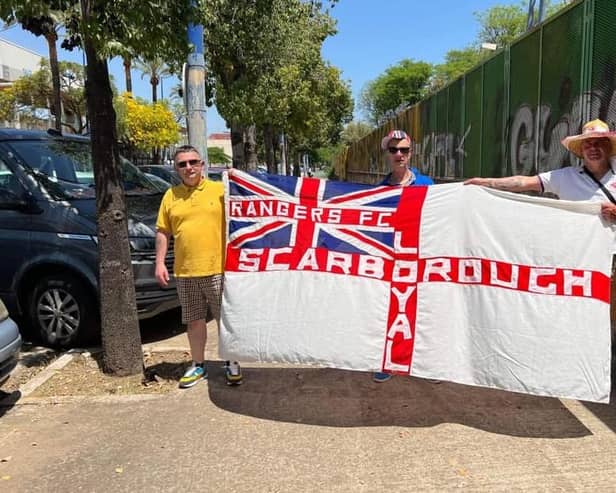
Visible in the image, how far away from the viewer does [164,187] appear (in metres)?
7.66

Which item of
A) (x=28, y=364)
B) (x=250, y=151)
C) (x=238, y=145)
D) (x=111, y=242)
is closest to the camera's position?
(x=111, y=242)

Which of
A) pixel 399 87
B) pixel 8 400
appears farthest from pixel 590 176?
pixel 399 87

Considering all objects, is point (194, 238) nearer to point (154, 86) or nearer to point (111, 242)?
point (111, 242)

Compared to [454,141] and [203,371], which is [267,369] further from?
[454,141]

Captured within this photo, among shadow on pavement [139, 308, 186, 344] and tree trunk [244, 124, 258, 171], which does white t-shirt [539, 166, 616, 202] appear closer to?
shadow on pavement [139, 308, 186, 344]

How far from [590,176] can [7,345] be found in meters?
4.28

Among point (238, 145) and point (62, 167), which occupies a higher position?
point (238, 145)

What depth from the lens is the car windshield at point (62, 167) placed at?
6.00 m

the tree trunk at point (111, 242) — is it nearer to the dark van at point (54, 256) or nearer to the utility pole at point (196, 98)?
the dark van at point (54, 256)

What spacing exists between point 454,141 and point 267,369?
23.8ft

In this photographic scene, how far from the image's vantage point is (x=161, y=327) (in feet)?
21.8

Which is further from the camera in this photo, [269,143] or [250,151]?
[269,143]

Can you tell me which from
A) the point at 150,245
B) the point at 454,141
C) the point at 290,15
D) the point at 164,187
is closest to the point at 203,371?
A: the point at 150,245

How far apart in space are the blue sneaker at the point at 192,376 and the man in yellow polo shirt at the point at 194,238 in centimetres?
2
